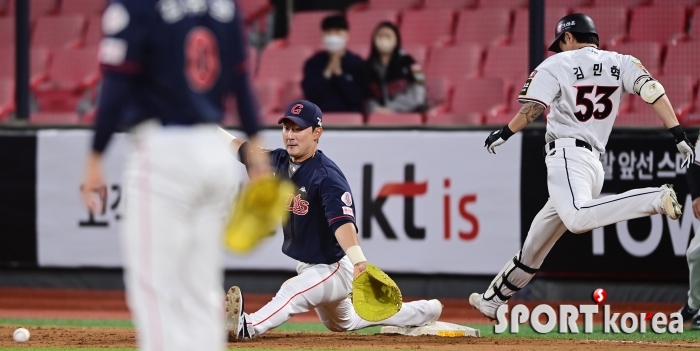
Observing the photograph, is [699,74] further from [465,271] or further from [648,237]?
[465,271]

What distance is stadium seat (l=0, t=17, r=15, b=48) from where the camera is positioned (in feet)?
35.4

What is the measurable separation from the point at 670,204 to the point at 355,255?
1.94 metres

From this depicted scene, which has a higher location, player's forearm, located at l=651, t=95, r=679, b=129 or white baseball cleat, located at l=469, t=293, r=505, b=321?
player's forearm, located at l=651, t=95, r=679, b=129

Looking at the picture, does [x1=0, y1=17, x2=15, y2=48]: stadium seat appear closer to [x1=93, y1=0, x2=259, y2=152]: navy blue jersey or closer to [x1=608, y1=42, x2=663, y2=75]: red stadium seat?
[x1=608, y1=42, x2=663, y2=75]: red stadium seat

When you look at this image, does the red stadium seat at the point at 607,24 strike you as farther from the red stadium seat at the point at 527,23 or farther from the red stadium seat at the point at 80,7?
the red stadium seat at the point at 80,7

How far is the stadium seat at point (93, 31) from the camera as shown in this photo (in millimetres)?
12227

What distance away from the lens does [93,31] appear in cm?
1227

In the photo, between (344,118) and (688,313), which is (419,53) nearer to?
(344,118)

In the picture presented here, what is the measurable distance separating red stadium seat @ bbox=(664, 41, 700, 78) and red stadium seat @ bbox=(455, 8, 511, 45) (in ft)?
6.61

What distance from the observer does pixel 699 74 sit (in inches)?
368

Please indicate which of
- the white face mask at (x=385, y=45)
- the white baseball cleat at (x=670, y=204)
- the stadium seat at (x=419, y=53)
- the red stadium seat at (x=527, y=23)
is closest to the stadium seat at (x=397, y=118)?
the white face mask at (x=385, y=45)

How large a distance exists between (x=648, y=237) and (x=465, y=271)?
63.1 inches

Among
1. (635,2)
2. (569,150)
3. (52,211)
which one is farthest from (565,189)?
(52,211)

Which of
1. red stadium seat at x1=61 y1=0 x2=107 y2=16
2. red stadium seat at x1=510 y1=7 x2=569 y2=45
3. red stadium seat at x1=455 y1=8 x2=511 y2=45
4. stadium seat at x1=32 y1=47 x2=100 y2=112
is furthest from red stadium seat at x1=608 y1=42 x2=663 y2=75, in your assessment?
red stadium seat at x1=61 y1=0 x2=107 y2=16
